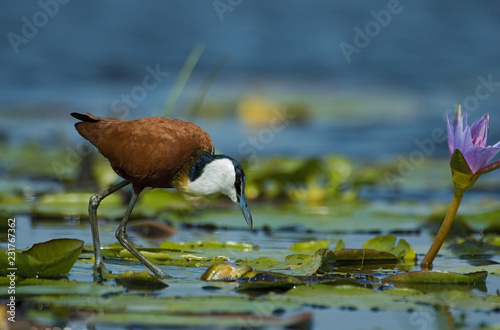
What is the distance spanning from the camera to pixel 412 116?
695 inches

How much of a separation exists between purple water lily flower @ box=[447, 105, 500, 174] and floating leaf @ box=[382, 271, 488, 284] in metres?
0.63

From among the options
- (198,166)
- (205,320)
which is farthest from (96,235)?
(205,320)

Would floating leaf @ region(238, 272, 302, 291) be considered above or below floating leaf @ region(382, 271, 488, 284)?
below

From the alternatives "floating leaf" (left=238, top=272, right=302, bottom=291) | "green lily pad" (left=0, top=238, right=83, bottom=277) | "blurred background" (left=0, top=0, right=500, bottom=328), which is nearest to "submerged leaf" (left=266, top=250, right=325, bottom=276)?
"floating leaf" (left=238, top=272, right=302, bottom=291)

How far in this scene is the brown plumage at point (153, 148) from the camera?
17.0 ft

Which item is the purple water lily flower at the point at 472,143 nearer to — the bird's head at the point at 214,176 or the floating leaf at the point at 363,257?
the floating leaf at the point at 363,257

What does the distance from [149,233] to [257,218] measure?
1113mm

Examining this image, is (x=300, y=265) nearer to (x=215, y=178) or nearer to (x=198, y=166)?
(x=215, y=178)

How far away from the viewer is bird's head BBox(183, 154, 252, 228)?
5145 mm

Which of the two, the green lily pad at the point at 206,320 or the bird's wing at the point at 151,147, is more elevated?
the bird's wing at the point at 151,147

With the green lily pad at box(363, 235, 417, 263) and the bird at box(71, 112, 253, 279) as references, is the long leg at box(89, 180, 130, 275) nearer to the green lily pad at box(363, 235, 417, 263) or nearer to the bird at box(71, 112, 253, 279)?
the bird at box(71, 112, 253, 279)

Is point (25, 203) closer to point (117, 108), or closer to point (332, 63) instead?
point (117, 108)

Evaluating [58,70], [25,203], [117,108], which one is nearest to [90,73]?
[58,70]

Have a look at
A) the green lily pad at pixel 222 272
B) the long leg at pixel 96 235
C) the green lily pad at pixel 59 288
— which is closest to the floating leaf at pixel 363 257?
the green lily pad at pixel 222 272
